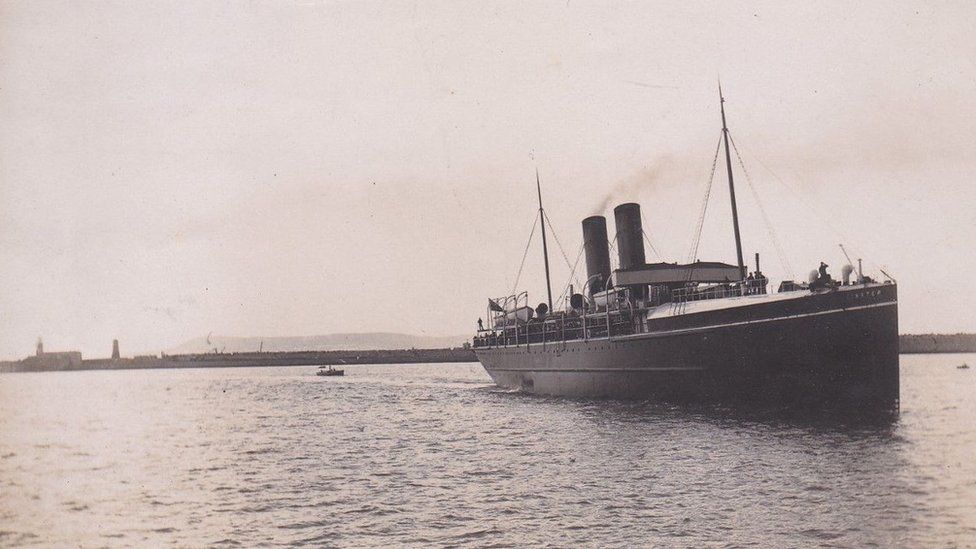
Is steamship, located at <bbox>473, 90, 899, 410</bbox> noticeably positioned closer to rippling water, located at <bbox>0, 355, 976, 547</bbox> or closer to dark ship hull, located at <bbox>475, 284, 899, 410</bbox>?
dark ship hull, located at <bbox>475, 284, 899, 410</bbox>

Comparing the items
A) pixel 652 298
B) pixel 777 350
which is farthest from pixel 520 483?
pixel 652 298

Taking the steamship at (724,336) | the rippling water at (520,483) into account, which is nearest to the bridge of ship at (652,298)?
the steamship at (724,336)

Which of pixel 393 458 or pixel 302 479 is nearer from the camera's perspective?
pixel 302 479

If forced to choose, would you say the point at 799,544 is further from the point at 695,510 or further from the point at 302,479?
the point at 302,479

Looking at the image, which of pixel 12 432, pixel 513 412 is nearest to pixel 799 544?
pixel 513 412

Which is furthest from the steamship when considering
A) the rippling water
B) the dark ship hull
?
the rippling water

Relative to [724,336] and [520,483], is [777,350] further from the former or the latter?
[520,483]
